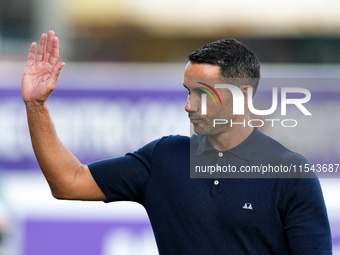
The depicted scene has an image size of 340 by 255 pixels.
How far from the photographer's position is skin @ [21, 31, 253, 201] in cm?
293

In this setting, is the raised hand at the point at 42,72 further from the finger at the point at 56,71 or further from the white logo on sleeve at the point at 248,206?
the white logo on sleeve at the point at 248,206

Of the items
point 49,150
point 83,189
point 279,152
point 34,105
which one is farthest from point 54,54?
point 279,152

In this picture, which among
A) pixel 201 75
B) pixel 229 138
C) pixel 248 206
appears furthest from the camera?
pixel 229 138

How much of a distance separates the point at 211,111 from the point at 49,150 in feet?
2.30

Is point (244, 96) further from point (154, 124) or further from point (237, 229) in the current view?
point (154, 124)

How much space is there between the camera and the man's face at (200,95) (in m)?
2.93

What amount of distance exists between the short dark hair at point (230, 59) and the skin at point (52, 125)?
3cm

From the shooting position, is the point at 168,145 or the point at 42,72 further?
the point at 168,145

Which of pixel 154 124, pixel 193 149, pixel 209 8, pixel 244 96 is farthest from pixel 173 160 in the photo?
pixel 209 8

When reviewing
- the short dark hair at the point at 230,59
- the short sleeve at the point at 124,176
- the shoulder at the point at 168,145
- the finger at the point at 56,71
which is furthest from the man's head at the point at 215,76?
the finger at the point at 56,71

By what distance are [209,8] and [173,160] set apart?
15.3 ft

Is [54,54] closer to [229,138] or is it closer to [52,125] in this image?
[52,125]

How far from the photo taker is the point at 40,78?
2.97 meters

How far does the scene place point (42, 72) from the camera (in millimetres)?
2990
